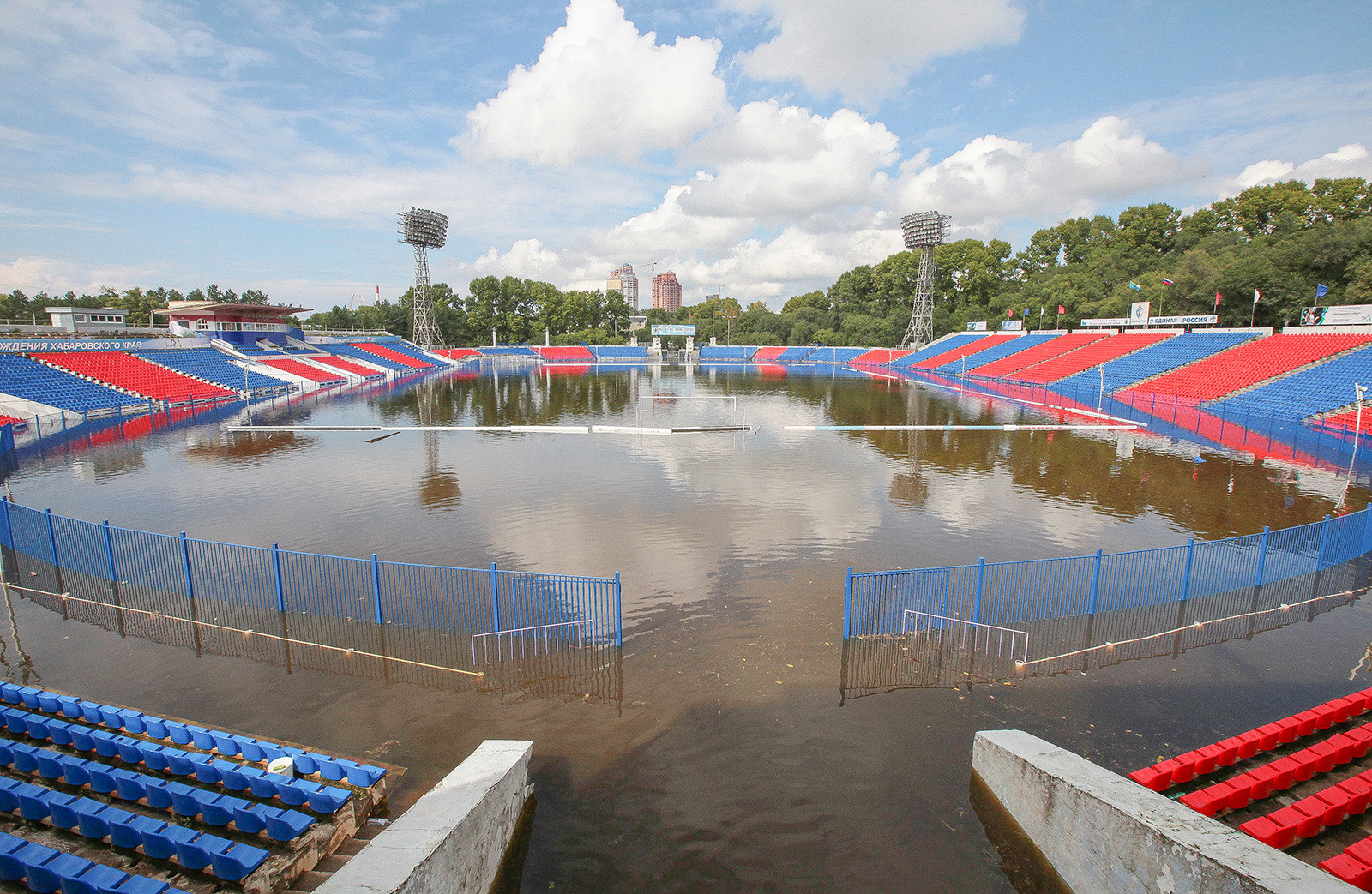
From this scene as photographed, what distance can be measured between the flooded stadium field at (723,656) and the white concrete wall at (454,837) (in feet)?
1.78

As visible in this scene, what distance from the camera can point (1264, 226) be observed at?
7819cm

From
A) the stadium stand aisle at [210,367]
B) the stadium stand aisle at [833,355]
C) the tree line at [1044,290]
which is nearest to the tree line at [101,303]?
the tree line at [1044,290]

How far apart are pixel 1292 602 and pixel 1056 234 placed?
390ft

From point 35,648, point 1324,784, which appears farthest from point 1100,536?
point 35,648

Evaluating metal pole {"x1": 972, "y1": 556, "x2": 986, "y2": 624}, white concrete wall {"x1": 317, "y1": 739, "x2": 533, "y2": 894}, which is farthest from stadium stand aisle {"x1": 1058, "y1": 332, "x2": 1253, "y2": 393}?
white concrete wall {"x1": 317, "y1": 739, "x2": 533, "y2": 894}

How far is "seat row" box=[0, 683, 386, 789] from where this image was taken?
6.49 m

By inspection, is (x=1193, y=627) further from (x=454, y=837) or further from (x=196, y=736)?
(x=196, y=736)

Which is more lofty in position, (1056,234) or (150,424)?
(1056,234)

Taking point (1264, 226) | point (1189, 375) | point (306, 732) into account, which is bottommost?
point (306, 732)

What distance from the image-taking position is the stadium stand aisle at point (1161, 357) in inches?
1858

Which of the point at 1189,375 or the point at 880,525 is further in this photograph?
the point at 1189,375

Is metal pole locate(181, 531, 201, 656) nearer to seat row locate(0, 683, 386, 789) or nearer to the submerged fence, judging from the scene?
the submerged fence

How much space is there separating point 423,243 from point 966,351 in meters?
72.4

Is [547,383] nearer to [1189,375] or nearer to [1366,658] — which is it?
[1189,375]
